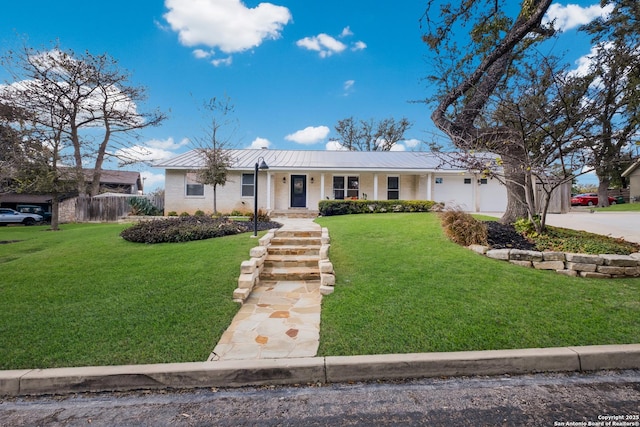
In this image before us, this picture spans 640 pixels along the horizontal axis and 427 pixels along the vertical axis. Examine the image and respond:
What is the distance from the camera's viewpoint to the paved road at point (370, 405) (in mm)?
2215

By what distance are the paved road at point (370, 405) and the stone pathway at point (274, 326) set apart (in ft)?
1.35

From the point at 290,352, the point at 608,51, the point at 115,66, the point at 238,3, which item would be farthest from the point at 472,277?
the point at 115,66

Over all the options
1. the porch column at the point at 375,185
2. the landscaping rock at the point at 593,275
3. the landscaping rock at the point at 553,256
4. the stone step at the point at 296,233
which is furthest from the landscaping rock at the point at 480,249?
the porch column at the point at 375,185

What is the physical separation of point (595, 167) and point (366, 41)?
884 cm

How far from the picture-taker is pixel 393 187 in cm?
1667

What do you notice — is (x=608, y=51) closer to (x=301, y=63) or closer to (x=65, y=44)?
(x=301, y=63)

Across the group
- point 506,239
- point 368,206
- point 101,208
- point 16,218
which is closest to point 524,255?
point 506,239

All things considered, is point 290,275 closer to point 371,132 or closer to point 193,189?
point 193,189

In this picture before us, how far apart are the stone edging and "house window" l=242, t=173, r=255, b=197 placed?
12.8 metres

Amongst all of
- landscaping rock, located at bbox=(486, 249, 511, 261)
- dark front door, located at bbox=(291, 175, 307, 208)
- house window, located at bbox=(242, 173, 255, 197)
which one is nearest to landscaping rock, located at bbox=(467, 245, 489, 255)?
landscaping rock, located at bbox=(486, 249, 511, 261)

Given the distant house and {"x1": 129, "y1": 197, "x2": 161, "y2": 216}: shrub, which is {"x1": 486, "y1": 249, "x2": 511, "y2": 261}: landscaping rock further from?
the distant house

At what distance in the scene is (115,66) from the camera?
1778 cm

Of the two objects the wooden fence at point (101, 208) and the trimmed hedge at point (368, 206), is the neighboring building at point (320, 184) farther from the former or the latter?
the wooden fence at point (101, 208)

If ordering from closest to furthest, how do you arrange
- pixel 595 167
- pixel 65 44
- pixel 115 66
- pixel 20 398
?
1. pixel 20 398
2. pixel 595 167
3. pixel 65 44
4. pixel 115 66
